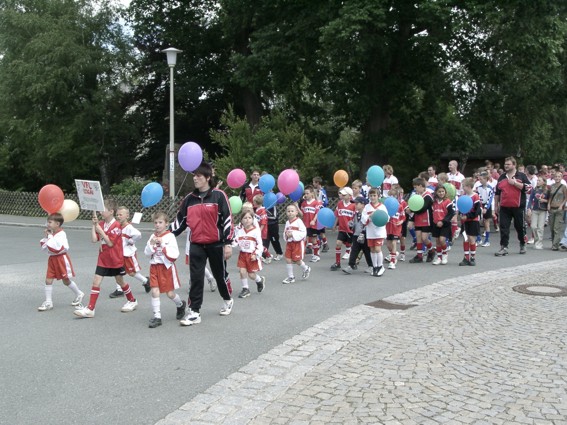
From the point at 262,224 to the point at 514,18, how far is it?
42.6 feet

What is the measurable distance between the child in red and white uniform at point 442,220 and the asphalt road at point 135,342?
0.77 m

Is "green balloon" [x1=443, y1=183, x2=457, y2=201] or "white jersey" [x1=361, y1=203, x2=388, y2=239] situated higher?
"green balloon" [x1=443, y1=183, x2=457, y2=201]

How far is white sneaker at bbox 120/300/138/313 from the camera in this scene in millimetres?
8117

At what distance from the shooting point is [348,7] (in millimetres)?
18875

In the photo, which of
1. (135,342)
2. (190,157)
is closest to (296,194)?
(190,157)

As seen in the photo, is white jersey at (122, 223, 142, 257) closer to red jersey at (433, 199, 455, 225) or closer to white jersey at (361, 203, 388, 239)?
white jersey at (361, 203, 388, 239)

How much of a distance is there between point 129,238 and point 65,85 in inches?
831

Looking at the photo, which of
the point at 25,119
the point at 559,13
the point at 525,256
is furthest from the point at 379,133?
the point at 25,119

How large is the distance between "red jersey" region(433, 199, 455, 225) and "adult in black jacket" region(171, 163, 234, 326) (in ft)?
20.1

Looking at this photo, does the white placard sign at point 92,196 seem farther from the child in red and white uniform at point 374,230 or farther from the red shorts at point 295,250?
the child in red and white uniform at point 374,230

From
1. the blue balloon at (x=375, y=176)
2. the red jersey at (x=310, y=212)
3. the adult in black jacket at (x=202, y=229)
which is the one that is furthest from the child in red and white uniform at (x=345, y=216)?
the adult in black jacket at (x=202, y=229)

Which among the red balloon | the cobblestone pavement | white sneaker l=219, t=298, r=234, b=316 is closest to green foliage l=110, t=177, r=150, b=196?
the red balloon

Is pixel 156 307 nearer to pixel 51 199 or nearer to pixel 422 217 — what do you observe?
pixel 51 199

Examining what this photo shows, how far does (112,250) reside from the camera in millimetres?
8031
